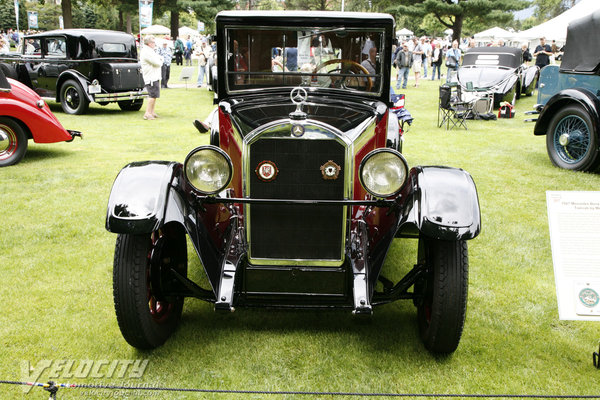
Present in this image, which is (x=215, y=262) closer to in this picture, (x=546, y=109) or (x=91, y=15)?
(x=546, y=109)

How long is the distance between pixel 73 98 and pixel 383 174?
36.6 feet

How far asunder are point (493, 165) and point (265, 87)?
4975mm

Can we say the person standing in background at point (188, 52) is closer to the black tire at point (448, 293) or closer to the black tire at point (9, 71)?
the black tire at point (9, 71)

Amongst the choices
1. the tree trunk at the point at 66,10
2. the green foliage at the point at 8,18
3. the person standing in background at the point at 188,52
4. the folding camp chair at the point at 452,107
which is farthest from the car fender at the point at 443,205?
the green foliage at the point at 8,18

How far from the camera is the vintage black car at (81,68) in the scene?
11.6 meters

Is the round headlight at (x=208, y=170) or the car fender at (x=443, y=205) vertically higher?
the round headlight at (x=208, y=170)

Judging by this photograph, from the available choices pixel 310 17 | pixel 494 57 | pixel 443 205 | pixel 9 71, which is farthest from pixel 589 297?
pixel 494 57

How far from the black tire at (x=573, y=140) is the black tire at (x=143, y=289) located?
590cm

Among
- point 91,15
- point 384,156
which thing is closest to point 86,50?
point 384,156

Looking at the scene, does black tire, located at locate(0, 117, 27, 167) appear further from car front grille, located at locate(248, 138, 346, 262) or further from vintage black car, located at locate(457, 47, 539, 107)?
vintage black car, located at locate(457, 47, 539, 107)

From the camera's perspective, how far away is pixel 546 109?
24.0 ft

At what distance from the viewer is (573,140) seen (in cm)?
710

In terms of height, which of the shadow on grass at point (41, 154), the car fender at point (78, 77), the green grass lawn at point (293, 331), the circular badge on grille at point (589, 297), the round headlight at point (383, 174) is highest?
the car fender at point (78, 77)

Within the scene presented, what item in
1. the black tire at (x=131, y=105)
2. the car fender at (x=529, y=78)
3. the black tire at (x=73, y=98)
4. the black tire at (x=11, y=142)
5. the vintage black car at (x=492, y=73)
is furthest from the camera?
the car fender at (x=529, y=78)
